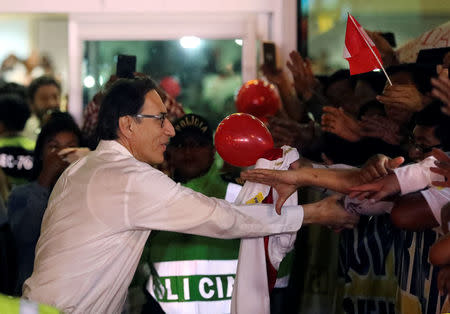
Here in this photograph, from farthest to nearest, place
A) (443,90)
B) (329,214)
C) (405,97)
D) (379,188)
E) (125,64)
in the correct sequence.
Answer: (125,64) < (405,97) < (329,214) < (379,188) < (443,90)

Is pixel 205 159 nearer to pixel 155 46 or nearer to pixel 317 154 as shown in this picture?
pixel 317 154

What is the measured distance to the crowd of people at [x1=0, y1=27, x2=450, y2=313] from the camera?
9.79ft

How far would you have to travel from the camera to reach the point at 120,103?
125 inches

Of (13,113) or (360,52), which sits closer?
(360,52)

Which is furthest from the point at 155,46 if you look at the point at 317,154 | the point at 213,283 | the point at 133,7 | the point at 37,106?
the point at 213,283

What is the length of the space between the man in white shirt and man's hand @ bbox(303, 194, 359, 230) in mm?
196

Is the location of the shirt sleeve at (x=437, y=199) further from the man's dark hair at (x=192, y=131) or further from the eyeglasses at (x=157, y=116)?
the man's dark hair at (x=192, y=131)

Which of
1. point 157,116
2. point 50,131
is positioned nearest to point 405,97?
point 157,116

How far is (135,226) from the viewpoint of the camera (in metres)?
3.00

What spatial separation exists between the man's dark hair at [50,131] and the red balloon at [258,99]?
42.6 inches

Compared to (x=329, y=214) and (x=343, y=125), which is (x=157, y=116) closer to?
(x=329, y=214)

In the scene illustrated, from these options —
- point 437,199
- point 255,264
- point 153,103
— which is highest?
point 153,103

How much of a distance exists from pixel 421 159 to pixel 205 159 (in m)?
1.30

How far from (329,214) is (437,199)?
487 millimetres
